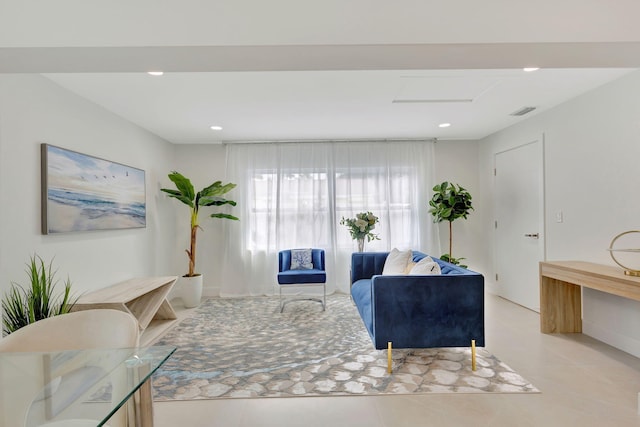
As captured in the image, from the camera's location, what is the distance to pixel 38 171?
242cm

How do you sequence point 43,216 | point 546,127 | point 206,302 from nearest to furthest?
point 43,216, point 546,127, point 206,302

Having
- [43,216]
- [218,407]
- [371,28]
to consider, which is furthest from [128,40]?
[218,407]

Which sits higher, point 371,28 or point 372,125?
point 372,125

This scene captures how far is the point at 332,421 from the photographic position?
1.91 metres

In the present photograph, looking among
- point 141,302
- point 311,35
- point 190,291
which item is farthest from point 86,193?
point 311,35

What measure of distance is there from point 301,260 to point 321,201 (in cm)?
101

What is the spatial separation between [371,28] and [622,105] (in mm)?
2647

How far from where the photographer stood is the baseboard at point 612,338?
2.69 meters

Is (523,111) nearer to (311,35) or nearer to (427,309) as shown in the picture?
(427,309)

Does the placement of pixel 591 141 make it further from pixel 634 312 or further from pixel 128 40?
pixel 128 40

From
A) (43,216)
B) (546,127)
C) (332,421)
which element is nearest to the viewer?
(332,421)

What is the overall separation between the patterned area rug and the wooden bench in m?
0.22

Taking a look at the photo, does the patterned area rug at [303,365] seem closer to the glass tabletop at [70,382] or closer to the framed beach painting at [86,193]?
the glass tabletop at [70,382]

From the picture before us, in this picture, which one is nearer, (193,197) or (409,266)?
(409,266)
